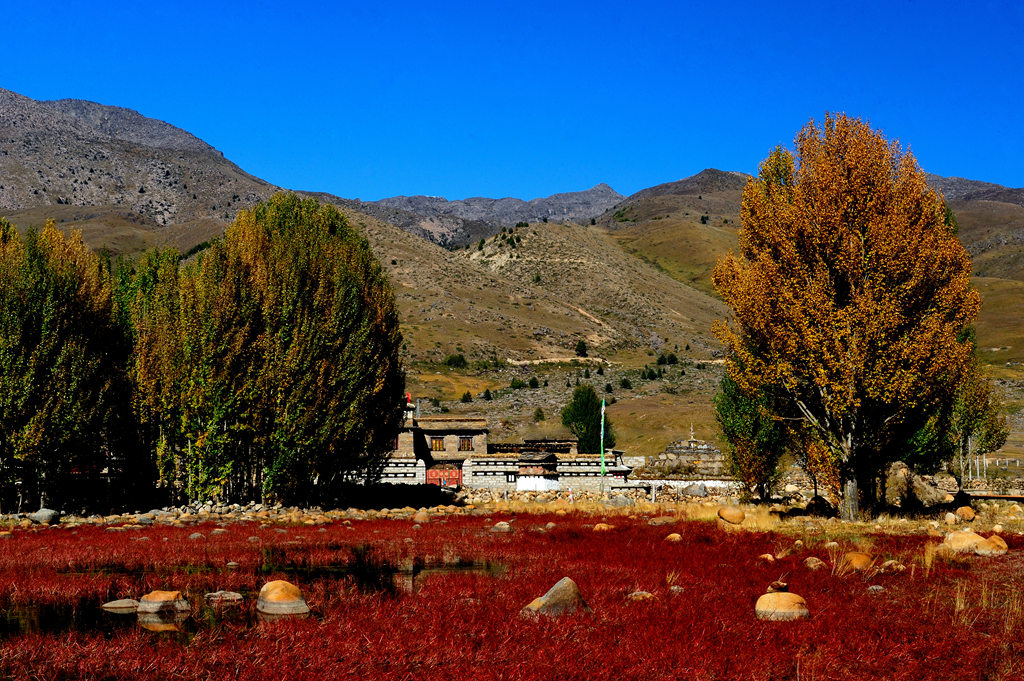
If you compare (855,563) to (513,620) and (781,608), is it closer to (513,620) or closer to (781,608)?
(781,608)

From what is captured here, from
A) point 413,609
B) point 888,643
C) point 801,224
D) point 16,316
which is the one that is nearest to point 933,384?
point 801,224

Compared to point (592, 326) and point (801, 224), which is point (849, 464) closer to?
point (801, 224)

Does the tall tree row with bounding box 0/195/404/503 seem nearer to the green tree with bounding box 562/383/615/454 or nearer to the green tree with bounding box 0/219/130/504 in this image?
the green tree with bounding box 0/219/130/504

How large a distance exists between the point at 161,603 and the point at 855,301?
19446 mm

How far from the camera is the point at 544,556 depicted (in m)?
16.0

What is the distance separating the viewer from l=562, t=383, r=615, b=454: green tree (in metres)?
67.7

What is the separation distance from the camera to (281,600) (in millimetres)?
9336

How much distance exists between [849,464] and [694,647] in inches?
669

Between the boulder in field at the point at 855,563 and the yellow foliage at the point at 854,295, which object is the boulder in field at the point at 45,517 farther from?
the boulder in field at the point at 855,563

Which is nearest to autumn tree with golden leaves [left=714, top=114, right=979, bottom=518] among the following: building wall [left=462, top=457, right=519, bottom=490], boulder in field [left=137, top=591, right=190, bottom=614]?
boulder in field [left=137, top=591, right=190, bottom=614]

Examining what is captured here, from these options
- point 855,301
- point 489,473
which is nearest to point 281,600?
point 855,301

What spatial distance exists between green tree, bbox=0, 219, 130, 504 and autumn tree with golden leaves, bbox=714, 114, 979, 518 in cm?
2210

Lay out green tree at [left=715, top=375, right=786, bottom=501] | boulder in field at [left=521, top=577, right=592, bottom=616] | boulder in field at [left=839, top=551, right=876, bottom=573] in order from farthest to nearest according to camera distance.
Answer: green tree at [left=715, top=375, right=786, bottom=501] < boulder in field at [left=839, top=551, right=876, bottom=573] < boulder in field at [left=521, top=577, right=592, bottom=616]

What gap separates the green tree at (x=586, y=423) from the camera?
67688 mm
